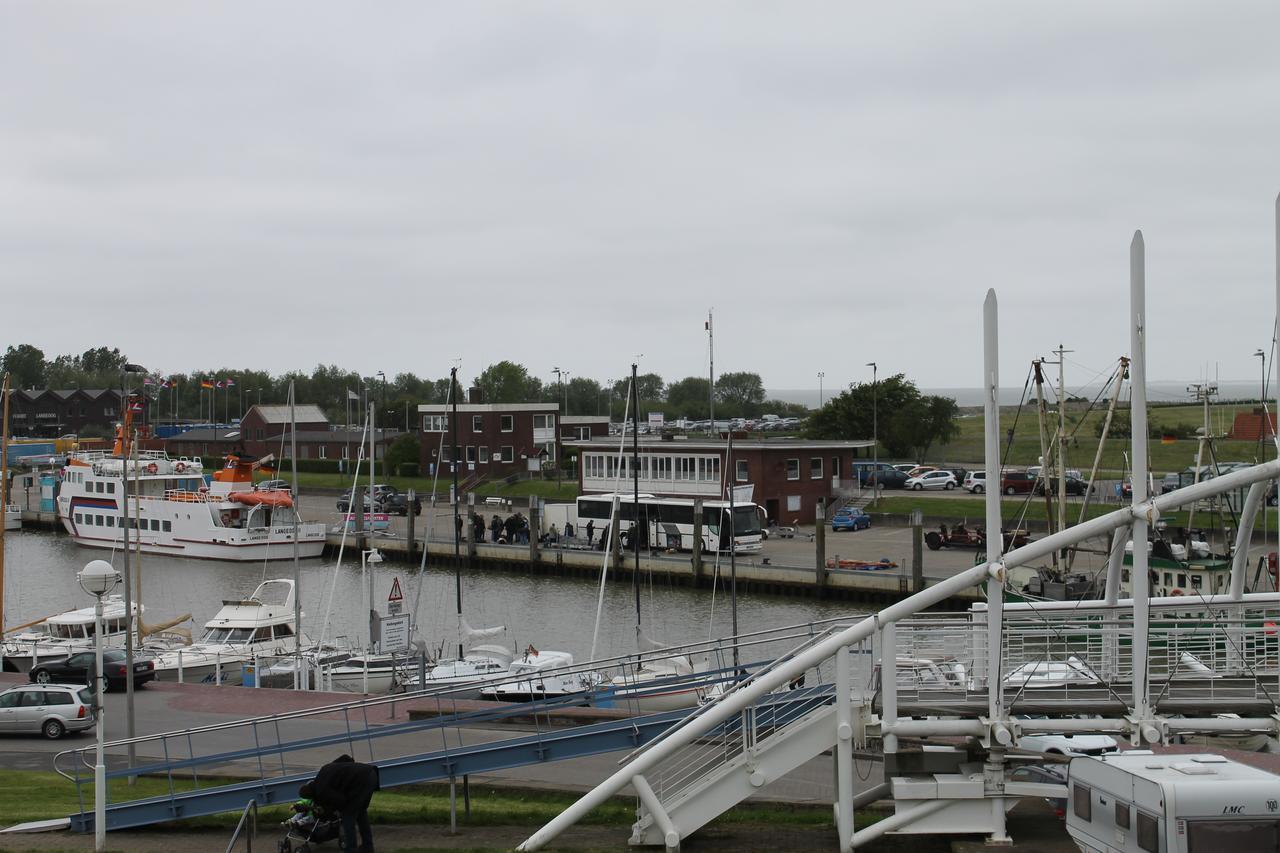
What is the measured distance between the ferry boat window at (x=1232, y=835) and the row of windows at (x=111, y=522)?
67190mm

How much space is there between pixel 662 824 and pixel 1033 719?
4.54 m

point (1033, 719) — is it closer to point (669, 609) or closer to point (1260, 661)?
point (1260, 661)

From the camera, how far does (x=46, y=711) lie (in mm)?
23484

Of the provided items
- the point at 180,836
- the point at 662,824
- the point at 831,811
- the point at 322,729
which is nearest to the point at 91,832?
the point at 180,836

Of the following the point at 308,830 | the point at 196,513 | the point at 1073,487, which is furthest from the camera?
the point at 196,513

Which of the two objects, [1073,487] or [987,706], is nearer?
[987,706]

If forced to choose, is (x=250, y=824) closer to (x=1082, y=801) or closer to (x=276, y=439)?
(x=1082, y=801)

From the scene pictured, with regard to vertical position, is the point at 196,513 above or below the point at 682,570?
above

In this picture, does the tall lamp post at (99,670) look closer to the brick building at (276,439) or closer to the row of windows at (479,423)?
the row of windows at (479,423)

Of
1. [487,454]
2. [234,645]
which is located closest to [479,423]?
[487,454]

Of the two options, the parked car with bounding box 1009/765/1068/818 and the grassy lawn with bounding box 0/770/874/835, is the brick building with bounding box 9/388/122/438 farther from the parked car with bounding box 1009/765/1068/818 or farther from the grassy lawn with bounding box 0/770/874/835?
the parked car with bounding box 1009/765/1068/818

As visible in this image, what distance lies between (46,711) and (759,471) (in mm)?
42995

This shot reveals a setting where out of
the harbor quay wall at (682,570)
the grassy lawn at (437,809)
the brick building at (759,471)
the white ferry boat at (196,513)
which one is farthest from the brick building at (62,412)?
the grassy lawn at (437,809)

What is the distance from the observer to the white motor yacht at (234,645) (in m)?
34.9
